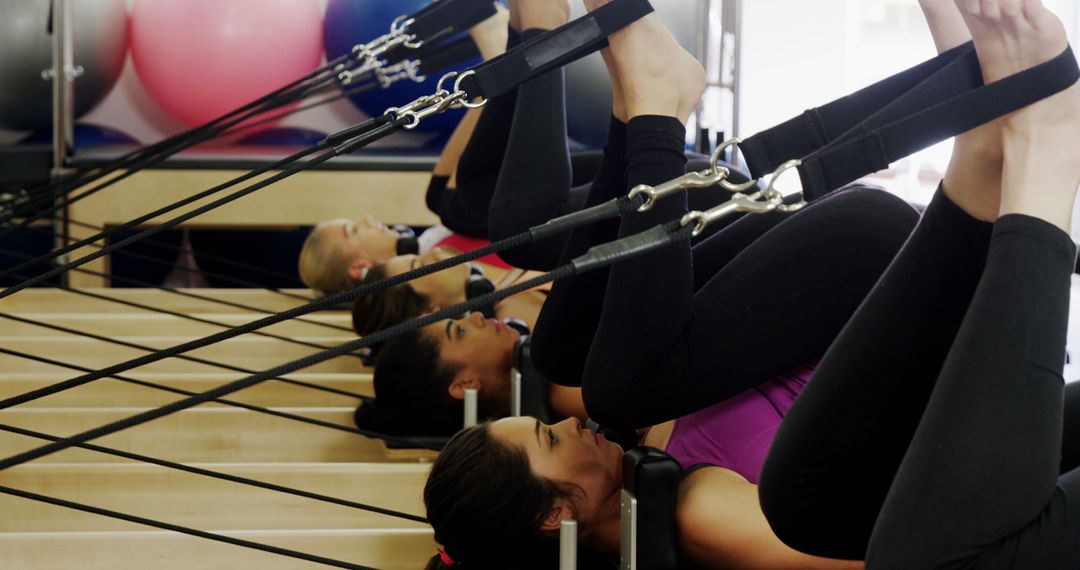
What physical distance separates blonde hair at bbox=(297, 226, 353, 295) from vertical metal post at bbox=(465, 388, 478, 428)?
878 millimetres

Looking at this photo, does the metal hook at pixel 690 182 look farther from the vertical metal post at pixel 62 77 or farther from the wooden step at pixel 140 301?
the vertical metal post at pixel 62 77

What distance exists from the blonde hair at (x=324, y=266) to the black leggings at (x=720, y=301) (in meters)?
1.46

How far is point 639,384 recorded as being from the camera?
1073 millimetres

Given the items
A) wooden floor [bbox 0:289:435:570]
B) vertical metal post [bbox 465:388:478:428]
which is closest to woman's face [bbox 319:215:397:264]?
wooden floor [bbox 0:289:435:570]

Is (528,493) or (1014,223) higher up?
(1014,223)

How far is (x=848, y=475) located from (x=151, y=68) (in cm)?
281

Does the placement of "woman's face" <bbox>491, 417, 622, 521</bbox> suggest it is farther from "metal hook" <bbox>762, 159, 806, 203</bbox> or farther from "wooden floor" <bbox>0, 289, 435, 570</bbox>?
"metal hook" <bbox>762, 159, 806, 203</bbox>

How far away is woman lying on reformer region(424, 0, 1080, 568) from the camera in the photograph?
663 millimetres

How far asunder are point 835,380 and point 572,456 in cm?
45

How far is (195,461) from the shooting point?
1740mm

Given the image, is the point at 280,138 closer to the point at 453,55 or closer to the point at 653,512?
the point at 453,55

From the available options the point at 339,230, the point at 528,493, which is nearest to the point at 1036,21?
the point at 528,493

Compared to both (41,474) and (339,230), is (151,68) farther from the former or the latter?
(41,474)

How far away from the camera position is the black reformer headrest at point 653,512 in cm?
100
